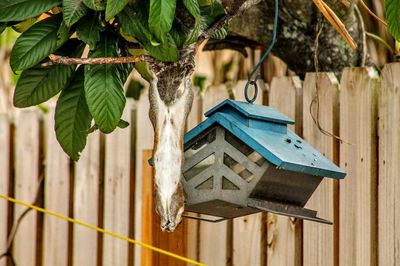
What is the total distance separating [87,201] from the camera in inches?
164

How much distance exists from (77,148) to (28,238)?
1.99 meters

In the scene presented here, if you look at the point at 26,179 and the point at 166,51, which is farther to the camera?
the point at 26,179

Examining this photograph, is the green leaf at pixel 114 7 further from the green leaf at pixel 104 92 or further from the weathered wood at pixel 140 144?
the weathered wood at pixel 140 144

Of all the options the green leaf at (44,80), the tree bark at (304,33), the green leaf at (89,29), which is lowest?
the green leaf at (44,80)

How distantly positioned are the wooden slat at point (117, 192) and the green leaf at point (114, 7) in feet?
6.16

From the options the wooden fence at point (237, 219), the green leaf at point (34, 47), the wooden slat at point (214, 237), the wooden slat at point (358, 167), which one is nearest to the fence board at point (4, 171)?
the wooden fence at point (237, 219)

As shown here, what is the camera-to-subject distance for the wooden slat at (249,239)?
3.53 m

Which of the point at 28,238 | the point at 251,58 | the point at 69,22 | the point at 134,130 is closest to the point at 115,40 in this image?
the point at 69,22

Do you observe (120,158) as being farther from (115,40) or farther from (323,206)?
(115,40)

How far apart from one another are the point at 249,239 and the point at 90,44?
4.83 ft

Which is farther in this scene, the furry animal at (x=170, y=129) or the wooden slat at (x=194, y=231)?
the wooden slat at (x=194, y=231)

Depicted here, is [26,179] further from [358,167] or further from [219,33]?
[219,33]

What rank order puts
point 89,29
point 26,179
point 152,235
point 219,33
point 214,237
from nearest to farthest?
1. point 89,29
2. point 219,33
3. point 152,235
4. point 214,237
5. point 26,179

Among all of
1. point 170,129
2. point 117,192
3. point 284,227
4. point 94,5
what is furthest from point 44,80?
point 117,192
